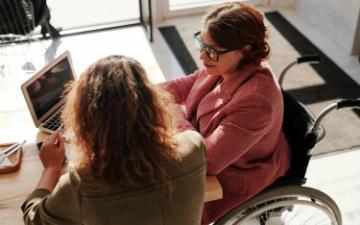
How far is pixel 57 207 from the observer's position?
4.00ft

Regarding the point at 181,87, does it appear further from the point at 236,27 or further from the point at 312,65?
the point at 312,65

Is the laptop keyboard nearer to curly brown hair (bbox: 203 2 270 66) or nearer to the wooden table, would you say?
the wooden table

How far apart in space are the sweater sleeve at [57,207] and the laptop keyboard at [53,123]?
0.41m

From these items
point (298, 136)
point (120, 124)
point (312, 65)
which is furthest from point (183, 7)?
point (120, 124)

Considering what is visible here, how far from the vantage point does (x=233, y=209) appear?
5.40ft

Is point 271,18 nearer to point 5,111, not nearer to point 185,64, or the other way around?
point 185,64

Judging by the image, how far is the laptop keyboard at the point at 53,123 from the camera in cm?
170

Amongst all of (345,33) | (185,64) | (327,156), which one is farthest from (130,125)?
(345,33)

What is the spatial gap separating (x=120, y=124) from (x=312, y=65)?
250 centimetres

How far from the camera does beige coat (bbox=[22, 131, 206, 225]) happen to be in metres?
1.15

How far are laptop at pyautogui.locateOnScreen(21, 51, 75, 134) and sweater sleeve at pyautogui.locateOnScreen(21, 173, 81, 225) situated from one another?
1.41 ft

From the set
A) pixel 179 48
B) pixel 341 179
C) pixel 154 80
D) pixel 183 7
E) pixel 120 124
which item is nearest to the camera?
pixel 120 124

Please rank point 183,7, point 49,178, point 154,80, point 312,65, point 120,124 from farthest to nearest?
point 183,7 → point 312,65 → point 154,80 → point 49,178 → point 120,124

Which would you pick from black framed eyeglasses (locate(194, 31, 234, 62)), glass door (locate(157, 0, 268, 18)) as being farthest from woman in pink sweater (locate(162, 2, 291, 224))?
glass door (locate(157, 0, 268, 18))
